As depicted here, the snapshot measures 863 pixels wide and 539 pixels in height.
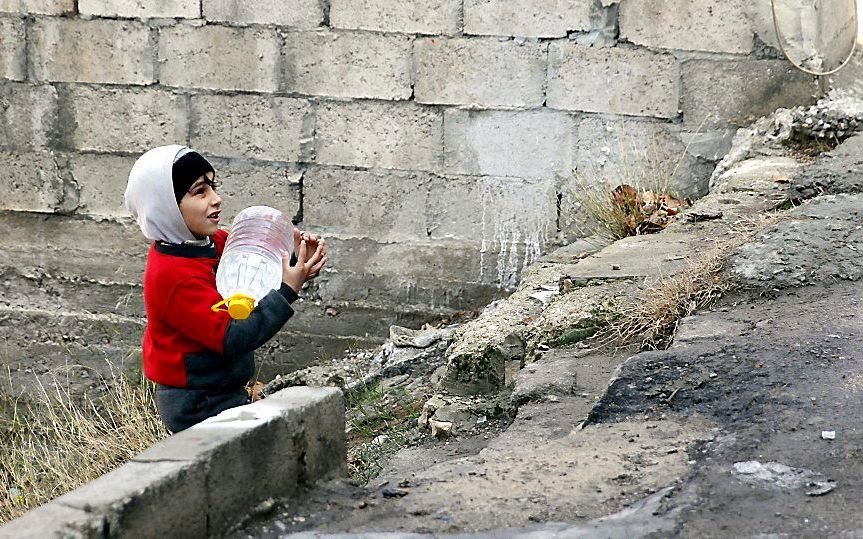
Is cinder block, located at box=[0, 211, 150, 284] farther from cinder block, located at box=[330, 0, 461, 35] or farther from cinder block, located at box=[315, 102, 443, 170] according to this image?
cinder block, located at box=[330, 0, 461, 35]

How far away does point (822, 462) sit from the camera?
2.62m

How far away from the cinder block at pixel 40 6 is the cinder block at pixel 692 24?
9.72ft

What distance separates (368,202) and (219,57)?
43.6 inches

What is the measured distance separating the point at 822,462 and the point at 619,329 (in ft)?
4.04

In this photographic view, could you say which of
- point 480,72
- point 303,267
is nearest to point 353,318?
point 480,72

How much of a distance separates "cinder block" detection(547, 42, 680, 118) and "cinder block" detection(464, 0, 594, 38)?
0.10 meters

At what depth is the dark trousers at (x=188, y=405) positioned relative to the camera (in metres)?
3.45

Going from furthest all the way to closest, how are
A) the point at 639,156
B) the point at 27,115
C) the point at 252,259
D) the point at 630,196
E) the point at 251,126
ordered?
the point at 27,115, the point at 251,126, the point at 639,156, the point at 630,196, the point at 252,259

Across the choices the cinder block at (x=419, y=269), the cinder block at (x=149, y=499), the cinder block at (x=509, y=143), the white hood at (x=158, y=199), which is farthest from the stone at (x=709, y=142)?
the cinder block at (x=149, y=499)

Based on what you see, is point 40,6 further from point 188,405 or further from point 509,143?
point 188,405

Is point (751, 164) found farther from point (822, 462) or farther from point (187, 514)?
point (187, 514)

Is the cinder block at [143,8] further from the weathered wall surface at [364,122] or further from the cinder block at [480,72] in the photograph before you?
the cinder block at [480,72]

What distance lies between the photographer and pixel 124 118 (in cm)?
606

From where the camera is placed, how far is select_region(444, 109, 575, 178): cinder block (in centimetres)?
564
